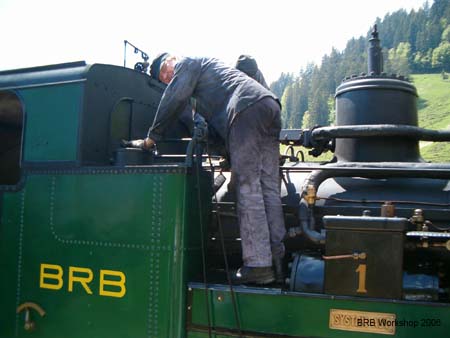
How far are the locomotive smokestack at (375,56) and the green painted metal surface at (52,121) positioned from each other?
232 cm

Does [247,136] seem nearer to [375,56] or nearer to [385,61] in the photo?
[375,56]

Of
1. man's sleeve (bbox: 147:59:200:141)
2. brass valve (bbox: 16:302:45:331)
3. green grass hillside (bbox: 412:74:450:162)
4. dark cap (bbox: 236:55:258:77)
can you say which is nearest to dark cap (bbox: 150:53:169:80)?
dark cap (bbox: 236:55:258:77)

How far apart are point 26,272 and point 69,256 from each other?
0.41 metres

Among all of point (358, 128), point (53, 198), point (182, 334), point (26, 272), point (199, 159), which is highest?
point (358, 128)

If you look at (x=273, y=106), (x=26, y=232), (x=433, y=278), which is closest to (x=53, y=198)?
(x=26, y=232)

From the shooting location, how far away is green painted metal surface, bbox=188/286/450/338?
2623 mm

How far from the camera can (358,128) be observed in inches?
136

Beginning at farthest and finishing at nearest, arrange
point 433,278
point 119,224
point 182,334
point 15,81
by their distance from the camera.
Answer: point 15,81 → point 119,224 → point 182,334 → point 433,278

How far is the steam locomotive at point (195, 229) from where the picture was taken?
2.76 metres

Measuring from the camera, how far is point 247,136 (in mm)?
3150

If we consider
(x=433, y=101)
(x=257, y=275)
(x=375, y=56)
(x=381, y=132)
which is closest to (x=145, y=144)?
(x=257, y=275)

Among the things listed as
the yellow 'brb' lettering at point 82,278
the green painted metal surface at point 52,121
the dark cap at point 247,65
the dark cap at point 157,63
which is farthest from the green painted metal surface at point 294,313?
the dark cap at point 157,63

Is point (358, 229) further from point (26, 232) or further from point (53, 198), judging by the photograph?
point (26, 232)

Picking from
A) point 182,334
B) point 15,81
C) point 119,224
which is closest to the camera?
point 182,334
